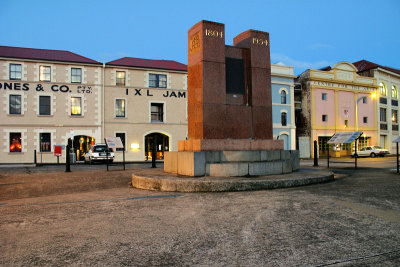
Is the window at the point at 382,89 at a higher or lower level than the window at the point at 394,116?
higher

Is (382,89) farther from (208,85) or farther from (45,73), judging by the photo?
(45,73)

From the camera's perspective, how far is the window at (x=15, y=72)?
26.9 meters

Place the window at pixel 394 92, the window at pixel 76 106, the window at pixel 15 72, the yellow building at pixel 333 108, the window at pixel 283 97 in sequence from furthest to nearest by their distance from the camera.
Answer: the window at pixel 394 92, the yellow building at pixel 333 108, the window at pixel 283 97, the window at pixel 76 106, the window at pixel 15 72

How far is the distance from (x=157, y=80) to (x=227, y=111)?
23.0 meters

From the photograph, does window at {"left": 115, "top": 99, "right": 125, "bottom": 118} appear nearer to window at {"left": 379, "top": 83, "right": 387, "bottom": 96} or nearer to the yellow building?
the yellow building

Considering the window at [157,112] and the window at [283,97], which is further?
the window at [283,97]

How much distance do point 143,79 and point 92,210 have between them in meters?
26.4

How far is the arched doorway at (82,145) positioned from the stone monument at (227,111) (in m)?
21.5

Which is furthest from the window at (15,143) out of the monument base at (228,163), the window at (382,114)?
the window at (382,114)

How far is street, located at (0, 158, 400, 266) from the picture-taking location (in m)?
3.20

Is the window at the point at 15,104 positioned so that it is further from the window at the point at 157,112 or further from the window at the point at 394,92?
the window at the point at 394,92

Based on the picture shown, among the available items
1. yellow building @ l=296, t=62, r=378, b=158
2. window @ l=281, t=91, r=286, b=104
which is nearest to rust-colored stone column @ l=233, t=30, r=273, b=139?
window @ l=281, t=91, r=286, b=104

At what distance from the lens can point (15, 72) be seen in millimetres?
27000

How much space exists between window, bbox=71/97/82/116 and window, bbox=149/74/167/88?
717cm
